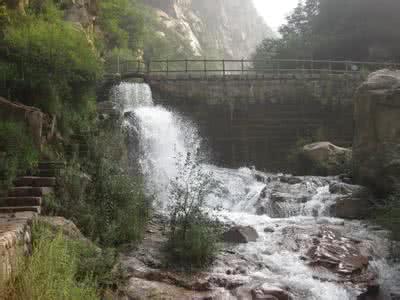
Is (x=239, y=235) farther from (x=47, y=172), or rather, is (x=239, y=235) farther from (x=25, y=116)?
(x=25, y=116)

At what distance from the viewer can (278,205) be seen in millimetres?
13039

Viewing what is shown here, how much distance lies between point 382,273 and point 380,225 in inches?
111

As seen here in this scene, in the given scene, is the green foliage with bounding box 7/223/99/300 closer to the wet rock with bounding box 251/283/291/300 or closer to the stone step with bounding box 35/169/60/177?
the wet rock with bounding box 251/283/291/300

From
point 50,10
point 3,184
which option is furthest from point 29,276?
point 50,10

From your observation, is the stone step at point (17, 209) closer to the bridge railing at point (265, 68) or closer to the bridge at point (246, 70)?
the bridge at point (246, 70)

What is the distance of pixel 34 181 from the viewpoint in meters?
8.95

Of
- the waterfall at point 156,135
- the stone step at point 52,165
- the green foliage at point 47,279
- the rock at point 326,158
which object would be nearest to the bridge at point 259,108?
the waterfall at point 156,135

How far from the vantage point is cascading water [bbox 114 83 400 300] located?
815cm

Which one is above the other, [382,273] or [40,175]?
[40,175]

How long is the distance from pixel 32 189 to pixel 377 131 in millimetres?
10704

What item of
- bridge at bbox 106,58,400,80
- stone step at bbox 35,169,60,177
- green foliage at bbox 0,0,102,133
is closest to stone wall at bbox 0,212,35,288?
stone step at bbox 35,169,60,177

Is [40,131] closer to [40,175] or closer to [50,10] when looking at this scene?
[40,175]

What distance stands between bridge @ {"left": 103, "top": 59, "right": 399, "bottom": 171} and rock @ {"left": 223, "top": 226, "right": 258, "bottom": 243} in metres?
10.0

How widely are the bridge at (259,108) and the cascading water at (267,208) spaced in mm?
1108
